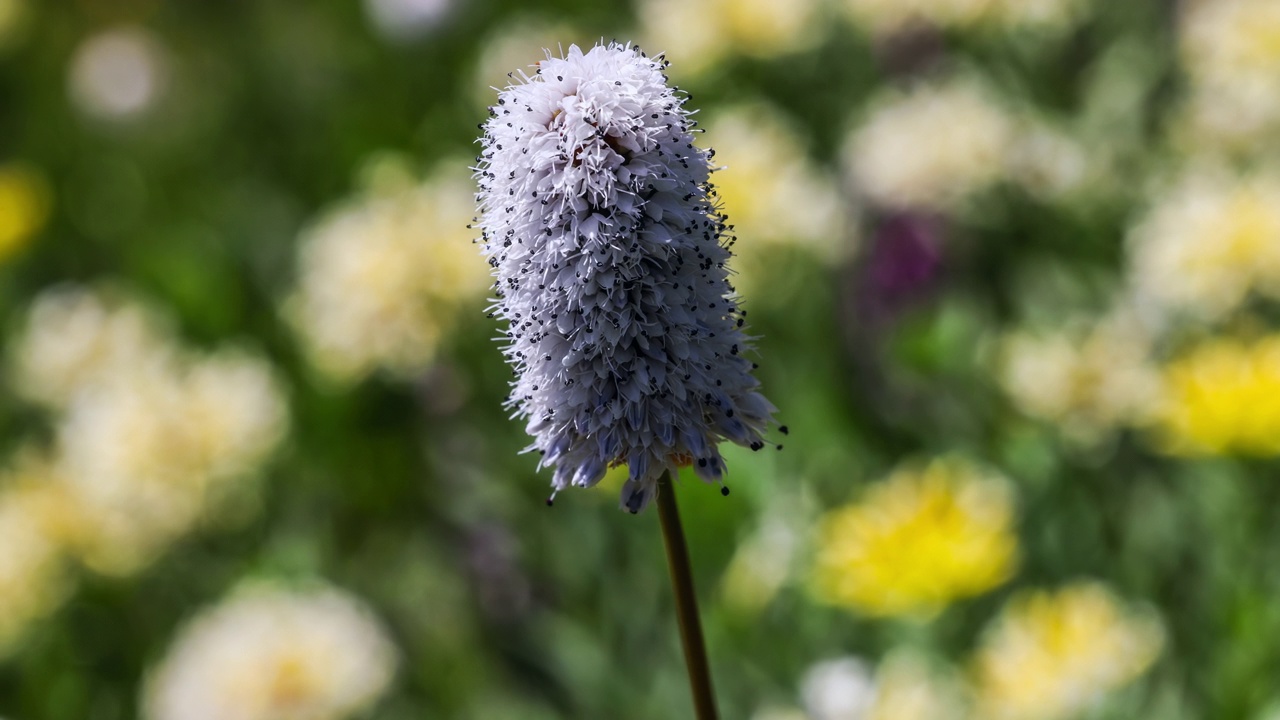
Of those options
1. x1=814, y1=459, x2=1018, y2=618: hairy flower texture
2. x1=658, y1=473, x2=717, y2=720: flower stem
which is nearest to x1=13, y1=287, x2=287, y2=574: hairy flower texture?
x1=814, y1=459, x2=1018, y2=618: hairy flower texture

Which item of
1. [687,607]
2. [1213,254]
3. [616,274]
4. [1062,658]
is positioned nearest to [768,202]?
[1213,254]

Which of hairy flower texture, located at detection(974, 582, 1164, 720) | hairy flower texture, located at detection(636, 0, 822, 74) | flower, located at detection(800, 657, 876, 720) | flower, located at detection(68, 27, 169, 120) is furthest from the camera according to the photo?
flower, located at detection(68, 27, 169, 120)

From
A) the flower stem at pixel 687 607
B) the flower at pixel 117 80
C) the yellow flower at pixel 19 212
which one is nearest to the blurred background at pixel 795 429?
the yellow flower at pixel 19 212

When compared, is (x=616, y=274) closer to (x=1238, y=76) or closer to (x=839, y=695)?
(x=839, y=695)

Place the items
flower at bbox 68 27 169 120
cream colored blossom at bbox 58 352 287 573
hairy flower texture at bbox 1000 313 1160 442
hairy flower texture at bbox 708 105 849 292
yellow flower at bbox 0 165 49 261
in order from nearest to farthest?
1. hairy flower texture at bbox 1000 313 1160 442
2. cream colored blossom at bbox 58 352 287 573
3. hairy flower texture at bbox 708 105 849 292
4. yellow flower at bbox 0 165 49 261
5. flower at bbox 68 27 169 120

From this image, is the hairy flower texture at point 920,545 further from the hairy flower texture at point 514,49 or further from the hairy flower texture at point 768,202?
the hairy flower texture at point 514,49

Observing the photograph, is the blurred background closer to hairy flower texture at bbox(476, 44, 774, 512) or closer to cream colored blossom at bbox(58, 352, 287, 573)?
cream colored blossom at bbox(58, 352, 287, 573)

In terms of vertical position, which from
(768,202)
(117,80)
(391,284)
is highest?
(117,80)
